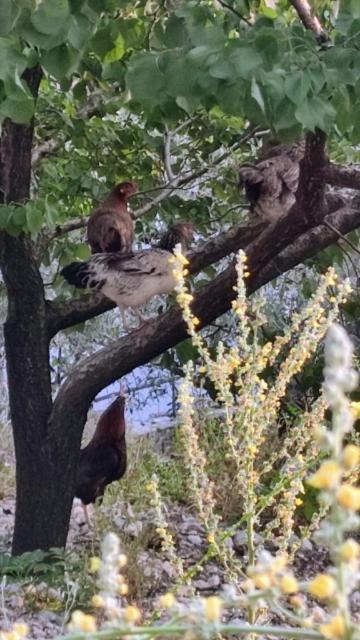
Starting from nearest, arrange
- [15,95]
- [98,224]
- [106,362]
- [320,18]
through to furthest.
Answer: [15,95]
[320,18]
[106,362]
[98,224]

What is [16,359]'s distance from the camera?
3826 millimetres

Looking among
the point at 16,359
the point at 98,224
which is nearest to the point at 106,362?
the point at 16,359

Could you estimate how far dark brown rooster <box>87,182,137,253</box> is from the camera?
414 centimetres

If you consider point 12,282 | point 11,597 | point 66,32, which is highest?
point 12,282

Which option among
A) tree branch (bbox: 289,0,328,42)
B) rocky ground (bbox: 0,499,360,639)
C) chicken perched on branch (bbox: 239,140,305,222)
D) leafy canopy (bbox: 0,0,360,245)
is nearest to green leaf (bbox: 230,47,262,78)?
leafy canopy (bbox: 0,0,360,245)

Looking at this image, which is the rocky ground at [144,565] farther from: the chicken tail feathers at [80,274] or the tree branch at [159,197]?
the tree branch at [159,197]

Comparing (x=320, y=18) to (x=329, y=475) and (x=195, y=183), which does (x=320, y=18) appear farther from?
(x=329, y=475)

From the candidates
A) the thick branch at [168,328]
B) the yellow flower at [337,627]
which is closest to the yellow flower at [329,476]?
the yellow flower at [337,627]

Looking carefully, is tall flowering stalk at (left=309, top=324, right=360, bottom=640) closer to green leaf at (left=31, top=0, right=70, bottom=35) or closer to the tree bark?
green leaf at (left=31, top=0, right=70, bottom=35)

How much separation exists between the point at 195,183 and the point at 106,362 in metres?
1.45

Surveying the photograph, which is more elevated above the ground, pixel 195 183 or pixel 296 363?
pixel 195 183

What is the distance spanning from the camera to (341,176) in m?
3.12

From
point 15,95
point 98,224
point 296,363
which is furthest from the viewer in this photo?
point 98,224

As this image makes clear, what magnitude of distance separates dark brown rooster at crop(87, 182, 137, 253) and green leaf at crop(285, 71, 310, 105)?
83.3 inches
